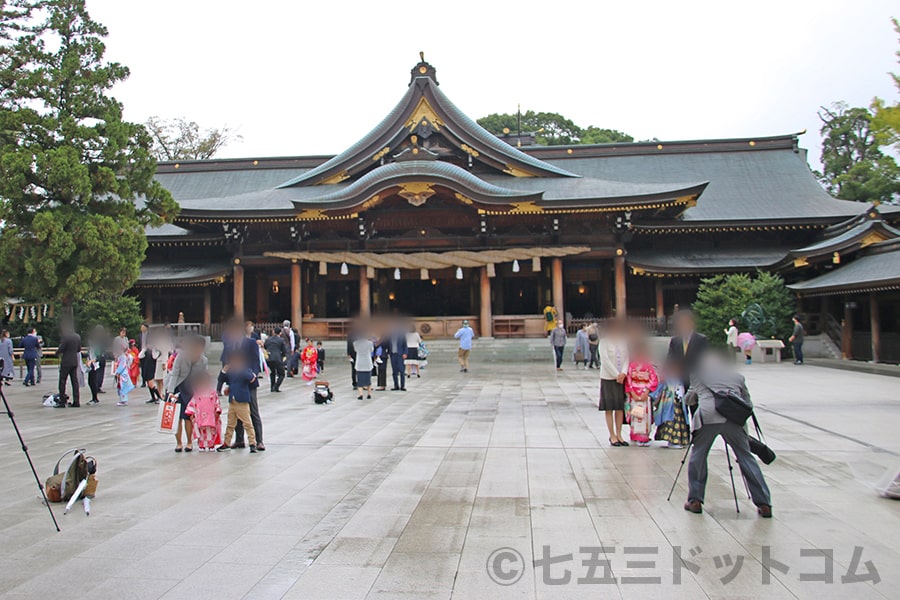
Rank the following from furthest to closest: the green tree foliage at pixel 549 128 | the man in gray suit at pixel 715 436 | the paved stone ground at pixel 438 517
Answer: the green tree foliage at pixel 549 128, the man in gray suit at pixel 715 436, the paved stone ground at pixel 438 517

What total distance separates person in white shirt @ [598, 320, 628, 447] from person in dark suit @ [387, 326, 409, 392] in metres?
7.06

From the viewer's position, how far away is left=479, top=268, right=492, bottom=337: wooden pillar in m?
25.7

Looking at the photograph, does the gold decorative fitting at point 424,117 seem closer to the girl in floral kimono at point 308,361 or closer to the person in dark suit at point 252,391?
the girl in floral kimono at point 308,361

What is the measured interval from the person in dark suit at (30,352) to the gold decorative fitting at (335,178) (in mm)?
14372

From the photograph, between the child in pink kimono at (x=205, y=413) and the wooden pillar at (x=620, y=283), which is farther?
the wooden pillar at (x=620, y=283)

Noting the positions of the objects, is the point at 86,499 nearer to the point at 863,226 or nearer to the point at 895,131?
the point at 895,131

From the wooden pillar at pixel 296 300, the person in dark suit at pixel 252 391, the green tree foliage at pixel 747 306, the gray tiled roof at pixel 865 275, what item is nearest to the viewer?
the person in dark suit at pixel 252 391

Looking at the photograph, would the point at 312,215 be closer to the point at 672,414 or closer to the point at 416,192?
the point at 416,192

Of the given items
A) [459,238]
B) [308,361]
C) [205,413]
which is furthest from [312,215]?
[205,413]

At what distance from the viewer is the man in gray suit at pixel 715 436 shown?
17.4 feet

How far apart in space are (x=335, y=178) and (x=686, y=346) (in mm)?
24322

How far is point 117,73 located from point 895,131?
1942cm

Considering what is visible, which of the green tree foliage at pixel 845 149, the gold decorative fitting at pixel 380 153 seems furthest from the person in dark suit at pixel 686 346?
the green tree foliage at pixel 845 149

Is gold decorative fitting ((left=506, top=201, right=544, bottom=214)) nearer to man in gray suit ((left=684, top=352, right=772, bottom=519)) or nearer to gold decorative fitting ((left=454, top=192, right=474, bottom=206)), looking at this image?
gold decorative fitting ((left=454, top=192, right=474, bottom=206))
